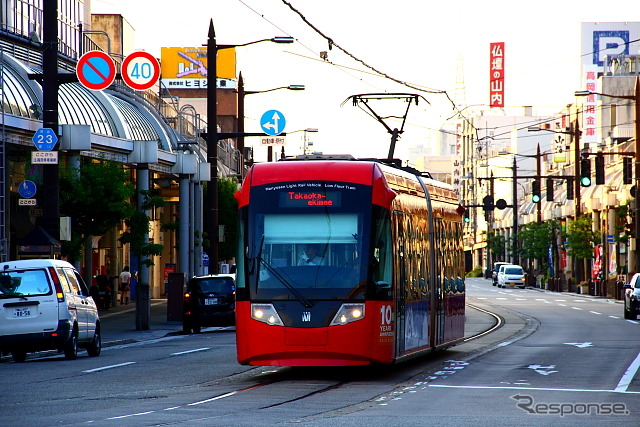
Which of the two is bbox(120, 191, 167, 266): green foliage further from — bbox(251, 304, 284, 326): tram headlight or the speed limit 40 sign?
bbox(251, 304, 284, 326): tram headlight

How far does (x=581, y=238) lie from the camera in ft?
267

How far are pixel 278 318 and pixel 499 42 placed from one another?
14660 centimetres

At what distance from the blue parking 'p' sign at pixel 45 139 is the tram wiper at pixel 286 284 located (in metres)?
11.2

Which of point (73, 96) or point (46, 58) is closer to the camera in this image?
point (46, 58)

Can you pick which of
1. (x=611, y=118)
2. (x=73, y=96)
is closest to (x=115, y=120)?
(x=73, y=96)

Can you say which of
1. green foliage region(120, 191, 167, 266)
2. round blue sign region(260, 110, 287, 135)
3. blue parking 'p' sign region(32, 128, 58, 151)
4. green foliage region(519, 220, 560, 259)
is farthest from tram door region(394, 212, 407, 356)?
green foliage region(519, 220, 560, 259)

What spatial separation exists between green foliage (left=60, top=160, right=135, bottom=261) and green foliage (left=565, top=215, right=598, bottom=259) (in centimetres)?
4868

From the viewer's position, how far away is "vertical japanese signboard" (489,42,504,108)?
162125mm

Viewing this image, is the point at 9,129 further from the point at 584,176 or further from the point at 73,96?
the point at 584,176

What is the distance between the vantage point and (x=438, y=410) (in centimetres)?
1359

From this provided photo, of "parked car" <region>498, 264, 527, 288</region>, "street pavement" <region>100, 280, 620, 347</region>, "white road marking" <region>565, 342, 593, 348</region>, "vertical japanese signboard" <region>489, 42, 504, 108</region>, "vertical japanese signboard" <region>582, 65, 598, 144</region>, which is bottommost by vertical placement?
"parked car" <region>498, 264, 527, 288</region>

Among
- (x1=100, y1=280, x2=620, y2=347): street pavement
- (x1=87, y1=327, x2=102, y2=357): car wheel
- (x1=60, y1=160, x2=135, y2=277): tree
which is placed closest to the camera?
(x1=87, y1=327, x2=102, y2=357): car wheel

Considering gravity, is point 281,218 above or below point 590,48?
below

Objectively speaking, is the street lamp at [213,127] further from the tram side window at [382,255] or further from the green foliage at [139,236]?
the tram side window at [382,255]
